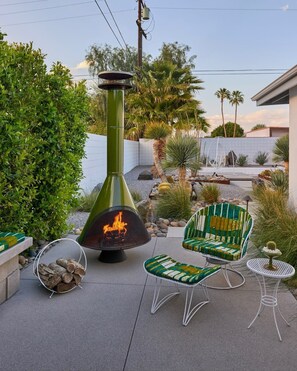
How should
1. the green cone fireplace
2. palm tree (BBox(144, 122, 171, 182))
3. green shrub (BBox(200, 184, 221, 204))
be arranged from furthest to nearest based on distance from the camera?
palm tree (BBox(144, 122, 171, 182))
green shrub (BBox(200, 184, 221, 204))
the green cone fireplace

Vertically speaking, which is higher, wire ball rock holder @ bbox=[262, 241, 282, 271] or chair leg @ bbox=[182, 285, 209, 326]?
wire ball rock holder @ bbox=[262, 241, 282, 271]

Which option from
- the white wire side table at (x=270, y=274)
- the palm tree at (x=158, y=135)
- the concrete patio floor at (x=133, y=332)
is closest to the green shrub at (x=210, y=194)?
the palm tree at (x=158, y=135)

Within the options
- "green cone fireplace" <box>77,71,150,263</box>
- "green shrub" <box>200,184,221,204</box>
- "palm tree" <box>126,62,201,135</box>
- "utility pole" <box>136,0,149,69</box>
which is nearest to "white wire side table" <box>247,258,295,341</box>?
"green cone fireplace" <box>77,71,150,263</box>

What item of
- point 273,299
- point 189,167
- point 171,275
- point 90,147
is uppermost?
point 90,147

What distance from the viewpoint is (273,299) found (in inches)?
114

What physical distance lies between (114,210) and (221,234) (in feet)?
4.59

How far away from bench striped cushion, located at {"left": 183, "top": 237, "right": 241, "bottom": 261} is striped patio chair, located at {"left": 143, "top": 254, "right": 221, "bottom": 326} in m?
0.27

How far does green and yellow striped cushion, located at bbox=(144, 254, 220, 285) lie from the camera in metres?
2.87

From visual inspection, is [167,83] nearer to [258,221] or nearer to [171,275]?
[258,221]

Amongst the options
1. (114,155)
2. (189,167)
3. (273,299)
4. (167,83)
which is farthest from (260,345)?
(167,83)

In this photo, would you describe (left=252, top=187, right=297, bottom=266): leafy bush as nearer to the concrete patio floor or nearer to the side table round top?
the concrete patio floor

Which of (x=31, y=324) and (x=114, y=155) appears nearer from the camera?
→ (x=31, y=324)

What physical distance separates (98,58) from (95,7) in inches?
538

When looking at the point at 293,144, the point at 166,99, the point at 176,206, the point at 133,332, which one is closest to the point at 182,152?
the point at 176,206
